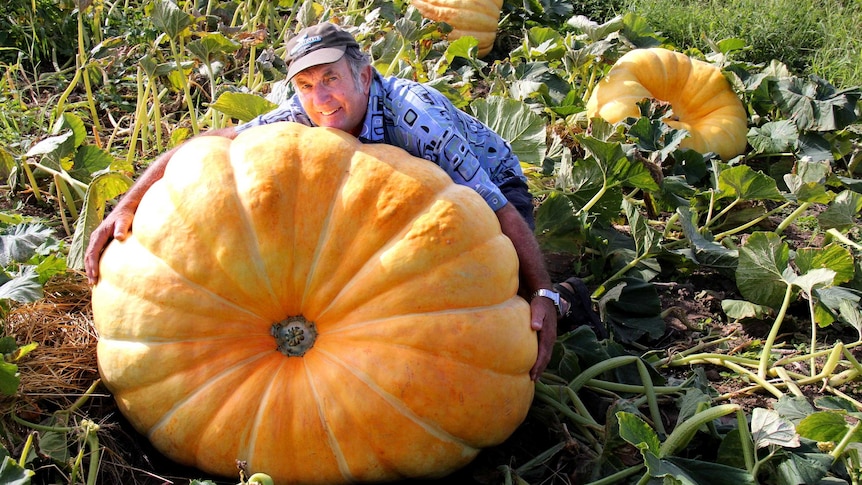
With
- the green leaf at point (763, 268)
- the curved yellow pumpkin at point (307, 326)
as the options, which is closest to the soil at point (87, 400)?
the curved yellow pumpkin at point (307, 326)

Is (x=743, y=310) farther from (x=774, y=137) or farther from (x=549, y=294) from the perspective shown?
(x=774, y=137)

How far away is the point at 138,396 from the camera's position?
1934mm

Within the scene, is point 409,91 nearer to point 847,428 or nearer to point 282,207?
point 282,207

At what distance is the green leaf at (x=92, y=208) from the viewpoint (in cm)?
236

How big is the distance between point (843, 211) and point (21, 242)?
2.96m

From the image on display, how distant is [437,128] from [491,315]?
693 mm

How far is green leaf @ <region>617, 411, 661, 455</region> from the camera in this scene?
5.74 feet

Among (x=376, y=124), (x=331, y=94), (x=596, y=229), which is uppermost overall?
(x=331, y=94)

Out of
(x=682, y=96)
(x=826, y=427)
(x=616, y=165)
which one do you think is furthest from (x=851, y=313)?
A: (x=682, y=96)

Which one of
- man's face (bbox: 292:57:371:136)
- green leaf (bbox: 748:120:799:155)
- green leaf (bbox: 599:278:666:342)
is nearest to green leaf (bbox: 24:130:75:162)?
man's face (bbox: 292:57:371:136)

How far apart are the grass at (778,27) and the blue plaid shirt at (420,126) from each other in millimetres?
3745

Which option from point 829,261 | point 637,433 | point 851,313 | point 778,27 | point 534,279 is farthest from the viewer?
point 778,27

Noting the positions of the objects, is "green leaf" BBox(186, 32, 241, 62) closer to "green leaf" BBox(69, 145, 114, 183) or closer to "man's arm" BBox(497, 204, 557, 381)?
"green leaf" BBox(69, 145, 114, 183)

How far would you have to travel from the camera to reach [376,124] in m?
2.44
